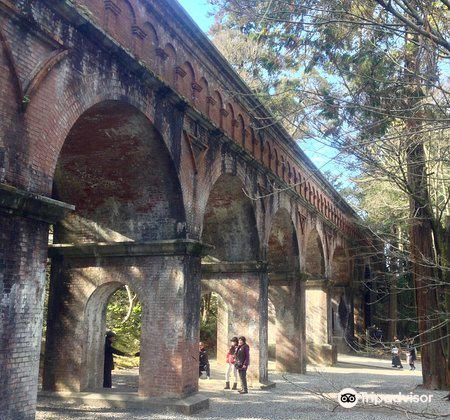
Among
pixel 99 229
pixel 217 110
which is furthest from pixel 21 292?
pixel 217 110

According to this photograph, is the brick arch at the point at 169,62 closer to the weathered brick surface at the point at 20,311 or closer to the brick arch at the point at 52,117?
the brick arch at the point at 52,117

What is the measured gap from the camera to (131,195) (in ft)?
36.8

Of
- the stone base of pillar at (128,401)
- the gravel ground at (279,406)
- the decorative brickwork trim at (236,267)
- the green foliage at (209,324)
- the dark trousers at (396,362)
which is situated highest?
the decorative brickwork trim at (236,267)

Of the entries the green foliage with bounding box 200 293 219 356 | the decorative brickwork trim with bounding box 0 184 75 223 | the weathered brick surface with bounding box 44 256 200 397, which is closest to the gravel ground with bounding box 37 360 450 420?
the weathered brick surface with bounding box 44 256 200 397

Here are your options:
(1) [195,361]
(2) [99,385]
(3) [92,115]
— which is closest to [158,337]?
(1) [195,361]

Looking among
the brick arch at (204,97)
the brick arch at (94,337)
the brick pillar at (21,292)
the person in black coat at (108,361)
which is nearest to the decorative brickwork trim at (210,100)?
the brick arch at (204,97)

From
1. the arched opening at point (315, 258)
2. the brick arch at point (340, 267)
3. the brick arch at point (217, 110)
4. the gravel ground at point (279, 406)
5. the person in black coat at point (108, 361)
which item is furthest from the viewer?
the brick arch at point (340, 267)

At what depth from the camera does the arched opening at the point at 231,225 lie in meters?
14.9

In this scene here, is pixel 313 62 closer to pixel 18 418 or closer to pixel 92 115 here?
pixel 92 115

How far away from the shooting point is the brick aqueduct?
643cm

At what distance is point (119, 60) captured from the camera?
8.95 metres

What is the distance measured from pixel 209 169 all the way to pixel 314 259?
1255 centimetres

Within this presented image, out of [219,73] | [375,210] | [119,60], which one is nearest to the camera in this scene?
[119,60]

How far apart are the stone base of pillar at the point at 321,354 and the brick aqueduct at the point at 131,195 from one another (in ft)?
14.6
